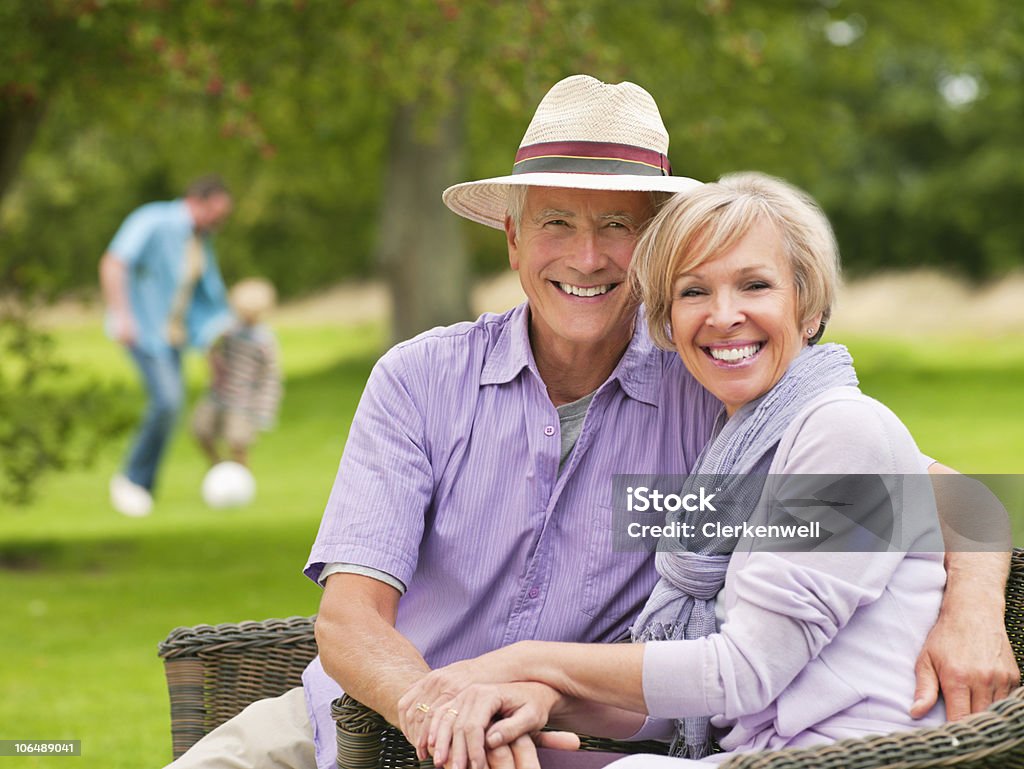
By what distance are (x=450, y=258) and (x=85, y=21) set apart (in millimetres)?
11068

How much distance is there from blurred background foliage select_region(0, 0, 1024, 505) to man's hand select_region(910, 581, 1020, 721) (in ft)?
15.5

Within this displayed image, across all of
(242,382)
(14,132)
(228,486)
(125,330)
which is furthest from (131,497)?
(14,132)

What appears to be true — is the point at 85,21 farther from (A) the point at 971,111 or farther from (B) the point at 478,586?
(A) the point at 971,111

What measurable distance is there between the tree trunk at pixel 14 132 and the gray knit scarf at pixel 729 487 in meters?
6.32

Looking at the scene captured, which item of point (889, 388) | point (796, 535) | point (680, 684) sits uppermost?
point (889, 388)

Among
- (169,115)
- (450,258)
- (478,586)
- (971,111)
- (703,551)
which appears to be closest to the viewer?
(703,551)

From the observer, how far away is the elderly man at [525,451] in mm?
2746

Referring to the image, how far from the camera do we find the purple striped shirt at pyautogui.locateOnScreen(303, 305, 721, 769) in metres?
2.75

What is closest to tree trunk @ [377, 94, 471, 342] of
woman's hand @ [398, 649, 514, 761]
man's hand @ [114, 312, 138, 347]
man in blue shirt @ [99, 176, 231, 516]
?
man in blue shirt @ [99, 176, 231, 516]

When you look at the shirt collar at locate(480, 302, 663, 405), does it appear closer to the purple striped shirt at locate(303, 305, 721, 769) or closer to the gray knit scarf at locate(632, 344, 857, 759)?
the purple striped shirt at locate(303, 305, 721, 769)

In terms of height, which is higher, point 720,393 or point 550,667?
point 720,393

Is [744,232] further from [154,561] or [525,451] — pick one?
[154,561]

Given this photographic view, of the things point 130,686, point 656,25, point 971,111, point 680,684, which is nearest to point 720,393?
point 680,684

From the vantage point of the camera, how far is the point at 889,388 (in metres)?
19.6
